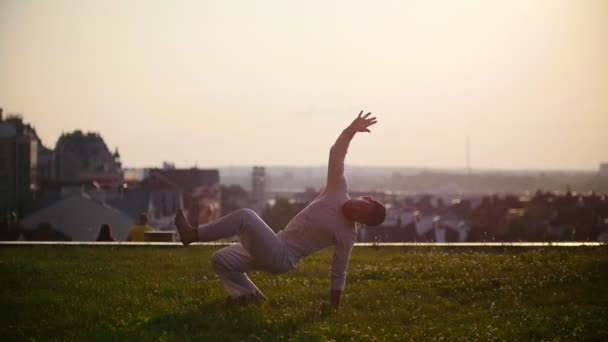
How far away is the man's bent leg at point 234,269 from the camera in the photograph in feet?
33.2

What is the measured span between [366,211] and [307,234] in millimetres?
866

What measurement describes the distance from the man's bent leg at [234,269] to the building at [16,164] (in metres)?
48.9

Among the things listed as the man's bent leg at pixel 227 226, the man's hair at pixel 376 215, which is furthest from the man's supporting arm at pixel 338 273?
the man's bent leg at pixel 227 226

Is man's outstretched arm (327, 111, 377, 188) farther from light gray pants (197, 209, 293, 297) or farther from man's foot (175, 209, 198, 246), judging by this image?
man's foot (175, 209, 198, 246)

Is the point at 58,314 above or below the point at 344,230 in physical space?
below

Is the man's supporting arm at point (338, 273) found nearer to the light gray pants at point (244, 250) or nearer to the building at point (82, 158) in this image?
the light gray pants at point (244, 250)

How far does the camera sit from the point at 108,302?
10.4 meters

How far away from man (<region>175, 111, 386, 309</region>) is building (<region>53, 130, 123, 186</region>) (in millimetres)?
65569

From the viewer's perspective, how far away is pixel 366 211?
985cm

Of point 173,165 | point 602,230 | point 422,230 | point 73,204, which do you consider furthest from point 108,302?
point 173,165

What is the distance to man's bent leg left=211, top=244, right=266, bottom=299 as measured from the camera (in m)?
10.1

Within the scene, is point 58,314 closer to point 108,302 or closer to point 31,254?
point 108,302

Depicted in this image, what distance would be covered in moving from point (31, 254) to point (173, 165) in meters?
78.8

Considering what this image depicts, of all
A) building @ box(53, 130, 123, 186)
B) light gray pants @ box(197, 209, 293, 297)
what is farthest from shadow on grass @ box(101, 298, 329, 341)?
building @ box(53, 130, 123, 186)
